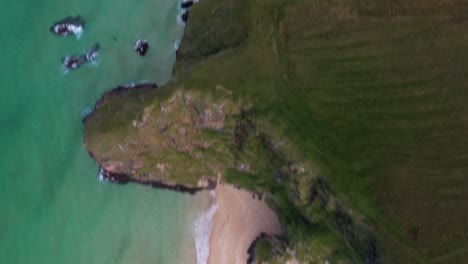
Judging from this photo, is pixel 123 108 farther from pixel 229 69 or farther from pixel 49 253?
pixel 49 253

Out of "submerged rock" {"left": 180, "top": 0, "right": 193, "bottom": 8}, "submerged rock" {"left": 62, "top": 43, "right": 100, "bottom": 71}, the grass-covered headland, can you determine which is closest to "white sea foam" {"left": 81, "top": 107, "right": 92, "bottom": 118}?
"submerged rock" {"left": 62, "top": 43, "right": 100, "bottom": 71}

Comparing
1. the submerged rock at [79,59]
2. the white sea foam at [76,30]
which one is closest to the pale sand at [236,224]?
the submerged rock at [79,59]

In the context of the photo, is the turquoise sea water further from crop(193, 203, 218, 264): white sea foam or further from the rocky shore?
the rocky shore

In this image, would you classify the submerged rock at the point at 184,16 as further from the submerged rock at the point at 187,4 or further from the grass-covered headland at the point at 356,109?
the grass-covered headland at the point at 356,109

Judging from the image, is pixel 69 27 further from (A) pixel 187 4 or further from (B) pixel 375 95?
(B) pixel 375 95

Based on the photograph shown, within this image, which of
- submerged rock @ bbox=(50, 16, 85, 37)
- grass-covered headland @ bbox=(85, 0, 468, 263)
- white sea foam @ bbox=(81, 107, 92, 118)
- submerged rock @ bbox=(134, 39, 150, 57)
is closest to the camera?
grass-covered headland @ bbox=(85, 0, 468, 263)
